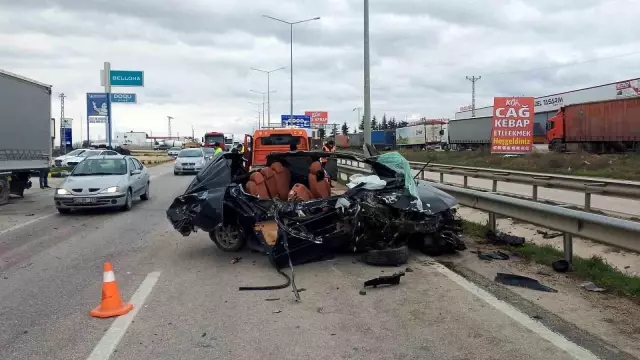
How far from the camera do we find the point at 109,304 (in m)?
5.55

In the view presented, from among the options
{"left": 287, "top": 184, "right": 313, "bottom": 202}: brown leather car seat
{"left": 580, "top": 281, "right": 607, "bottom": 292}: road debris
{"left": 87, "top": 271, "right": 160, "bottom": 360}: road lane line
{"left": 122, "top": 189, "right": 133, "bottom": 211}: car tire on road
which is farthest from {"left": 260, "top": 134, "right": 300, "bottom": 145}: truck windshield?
{"left": 580, "top": 281, "right": 607, "bottom": 292}: road debris

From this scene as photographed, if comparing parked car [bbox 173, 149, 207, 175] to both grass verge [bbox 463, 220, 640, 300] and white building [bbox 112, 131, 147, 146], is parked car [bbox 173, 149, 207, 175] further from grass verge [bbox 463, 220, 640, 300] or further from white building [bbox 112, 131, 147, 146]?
white building [bbox 112, 131, 147, 146]

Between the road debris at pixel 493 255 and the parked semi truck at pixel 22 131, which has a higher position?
the parked semi truck at pixel 22 131

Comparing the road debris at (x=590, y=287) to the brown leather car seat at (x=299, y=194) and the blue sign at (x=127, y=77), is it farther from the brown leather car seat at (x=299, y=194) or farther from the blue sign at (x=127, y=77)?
the blue sign at (x=127, y=77)

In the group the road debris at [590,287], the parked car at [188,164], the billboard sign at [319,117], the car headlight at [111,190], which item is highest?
the billboard sign at [319,117]

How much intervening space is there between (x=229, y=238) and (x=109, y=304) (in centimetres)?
315

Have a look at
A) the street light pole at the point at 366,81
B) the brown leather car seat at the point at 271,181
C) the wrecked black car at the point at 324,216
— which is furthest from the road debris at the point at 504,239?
the street light pole at the point at 366,81

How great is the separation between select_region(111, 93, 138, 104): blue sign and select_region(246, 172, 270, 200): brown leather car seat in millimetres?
41105

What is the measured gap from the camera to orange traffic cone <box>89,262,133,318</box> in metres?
5.47

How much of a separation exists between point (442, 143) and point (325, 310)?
68281 mm

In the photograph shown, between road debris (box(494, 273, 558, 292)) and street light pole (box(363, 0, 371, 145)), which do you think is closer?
road debris (box(494, 273, 558, 292))

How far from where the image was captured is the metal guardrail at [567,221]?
239 inches

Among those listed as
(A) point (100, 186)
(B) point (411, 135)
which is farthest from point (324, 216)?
(B) point (411, 135)

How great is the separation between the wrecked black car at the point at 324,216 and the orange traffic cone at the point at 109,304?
221cm
